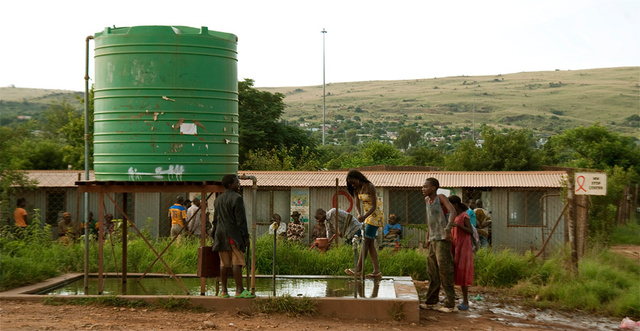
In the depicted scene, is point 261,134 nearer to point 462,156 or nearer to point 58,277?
point 462,156

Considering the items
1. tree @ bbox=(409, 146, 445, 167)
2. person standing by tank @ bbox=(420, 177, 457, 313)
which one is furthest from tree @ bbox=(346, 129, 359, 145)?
person standing by tank @ bbox=(420, 177, 457, 313)

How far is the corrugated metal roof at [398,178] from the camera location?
18.7 metres

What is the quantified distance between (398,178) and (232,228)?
37.3 ft

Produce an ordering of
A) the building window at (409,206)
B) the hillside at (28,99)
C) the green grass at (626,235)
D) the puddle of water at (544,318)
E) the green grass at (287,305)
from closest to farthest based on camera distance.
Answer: the green grass at (287,305)
the puddle of water at (544,318)
the building window at (409,206)
the green grass at (626,235)
the hillside at (28,99)

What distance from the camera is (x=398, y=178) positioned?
19547mm

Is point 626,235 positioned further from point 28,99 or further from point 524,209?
point 28,99

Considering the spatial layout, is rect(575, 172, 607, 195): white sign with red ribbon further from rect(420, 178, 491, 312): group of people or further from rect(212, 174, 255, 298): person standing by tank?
rect(212, 174, 255, 298): person standing by tank

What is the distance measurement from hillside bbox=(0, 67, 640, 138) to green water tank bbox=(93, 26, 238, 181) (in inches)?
3059

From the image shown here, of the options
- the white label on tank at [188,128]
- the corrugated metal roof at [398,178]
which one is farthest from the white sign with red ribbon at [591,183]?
the corrugated metal roof at [398,178]

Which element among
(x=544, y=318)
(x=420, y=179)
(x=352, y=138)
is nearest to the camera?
(x=544, y=318)

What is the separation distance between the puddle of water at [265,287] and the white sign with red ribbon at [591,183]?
3.44 m

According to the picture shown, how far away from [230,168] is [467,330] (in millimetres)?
3740

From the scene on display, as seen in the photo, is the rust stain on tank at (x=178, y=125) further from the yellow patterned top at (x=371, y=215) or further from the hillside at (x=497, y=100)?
the hillside at (x=497, y=100)

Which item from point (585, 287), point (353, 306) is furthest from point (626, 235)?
point (353, 306)
